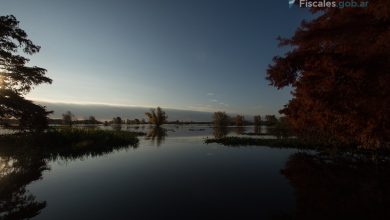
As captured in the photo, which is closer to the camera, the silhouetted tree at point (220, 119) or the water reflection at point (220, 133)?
the water reflection at point (220, 133)

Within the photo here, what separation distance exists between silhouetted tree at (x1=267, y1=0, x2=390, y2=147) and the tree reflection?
2830 mm

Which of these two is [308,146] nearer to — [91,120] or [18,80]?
[18,80]

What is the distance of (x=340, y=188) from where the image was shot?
38.7ft

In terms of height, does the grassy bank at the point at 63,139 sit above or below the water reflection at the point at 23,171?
above

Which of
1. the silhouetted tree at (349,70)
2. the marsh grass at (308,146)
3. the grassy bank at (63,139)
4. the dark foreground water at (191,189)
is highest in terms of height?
the silhouetted tree at (349,70)

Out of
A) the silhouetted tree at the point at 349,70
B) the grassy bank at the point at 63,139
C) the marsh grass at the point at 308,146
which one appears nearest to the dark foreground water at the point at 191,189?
the silhouetted tree at the point at 349,70

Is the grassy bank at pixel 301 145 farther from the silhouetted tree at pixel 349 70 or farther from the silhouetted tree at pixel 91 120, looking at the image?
the silhouetted tree at pixel 91 120

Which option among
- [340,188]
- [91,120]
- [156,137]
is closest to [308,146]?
[340,188]

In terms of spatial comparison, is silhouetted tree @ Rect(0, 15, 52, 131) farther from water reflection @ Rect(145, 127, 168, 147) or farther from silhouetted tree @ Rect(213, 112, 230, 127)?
silhouetted tree @ Rect(213, 112, 230, 127)

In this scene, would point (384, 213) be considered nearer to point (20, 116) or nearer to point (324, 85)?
point (324, 85)

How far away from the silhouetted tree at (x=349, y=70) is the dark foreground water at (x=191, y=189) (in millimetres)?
3436

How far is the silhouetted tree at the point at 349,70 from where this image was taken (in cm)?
720

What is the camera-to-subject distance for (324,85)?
8.16 metres

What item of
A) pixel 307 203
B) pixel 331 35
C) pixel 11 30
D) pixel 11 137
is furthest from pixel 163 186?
pixel 11 137
